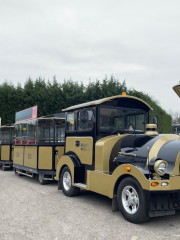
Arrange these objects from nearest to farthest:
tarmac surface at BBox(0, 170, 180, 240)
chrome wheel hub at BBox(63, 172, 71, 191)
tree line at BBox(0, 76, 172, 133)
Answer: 1. tarmac surface at BBox(0, 170, 180, 240)
2. chrome wheel hub at BBox(63, 172, 71, 191)
3. tree line at BBox(0, 76, 172, 133)

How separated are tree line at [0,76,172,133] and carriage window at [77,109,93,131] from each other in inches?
550

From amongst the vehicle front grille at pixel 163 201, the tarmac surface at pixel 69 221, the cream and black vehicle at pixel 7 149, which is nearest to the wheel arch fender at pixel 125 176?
the vehicle front grille at pixel 163 201

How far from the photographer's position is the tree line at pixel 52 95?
69.5 ft

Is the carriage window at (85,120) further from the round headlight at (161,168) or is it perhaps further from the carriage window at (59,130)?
the carriage window at (59,130)

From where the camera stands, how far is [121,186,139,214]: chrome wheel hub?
5051mm

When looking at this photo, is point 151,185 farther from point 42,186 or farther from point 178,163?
point 42,186

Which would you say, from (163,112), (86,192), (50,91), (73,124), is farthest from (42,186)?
(163,112)

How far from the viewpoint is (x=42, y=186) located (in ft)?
29.8

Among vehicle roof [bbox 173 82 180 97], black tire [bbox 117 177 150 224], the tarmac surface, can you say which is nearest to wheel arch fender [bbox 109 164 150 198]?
black tire [bbox 117 177 150 224]

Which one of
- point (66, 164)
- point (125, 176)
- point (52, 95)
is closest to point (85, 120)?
point (66, 164)

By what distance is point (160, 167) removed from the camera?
495 centimetres

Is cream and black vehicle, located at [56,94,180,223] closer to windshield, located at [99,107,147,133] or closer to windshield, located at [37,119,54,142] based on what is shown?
windshield, located at [99,107,147,133]

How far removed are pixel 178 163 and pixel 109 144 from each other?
→ 1.71m

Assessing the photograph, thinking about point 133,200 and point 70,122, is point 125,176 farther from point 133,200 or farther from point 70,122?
point 70,122
